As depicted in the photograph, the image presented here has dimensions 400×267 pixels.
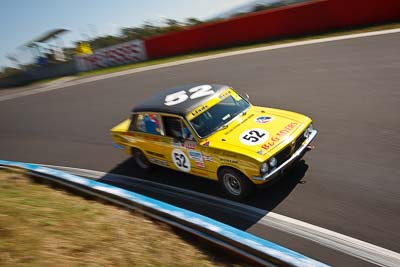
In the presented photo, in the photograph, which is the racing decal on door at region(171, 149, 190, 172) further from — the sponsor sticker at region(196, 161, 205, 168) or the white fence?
the white fence

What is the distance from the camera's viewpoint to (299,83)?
11.6 metres

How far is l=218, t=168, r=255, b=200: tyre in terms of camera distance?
5953 millimetres

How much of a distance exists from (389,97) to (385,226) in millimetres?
5048

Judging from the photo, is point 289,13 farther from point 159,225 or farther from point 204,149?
point 159,225

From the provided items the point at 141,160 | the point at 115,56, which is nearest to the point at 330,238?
the point at 141,160

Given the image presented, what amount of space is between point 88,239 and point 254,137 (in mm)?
3049

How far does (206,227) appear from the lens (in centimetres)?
440

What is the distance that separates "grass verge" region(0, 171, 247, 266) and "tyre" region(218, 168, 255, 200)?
167 centimetres

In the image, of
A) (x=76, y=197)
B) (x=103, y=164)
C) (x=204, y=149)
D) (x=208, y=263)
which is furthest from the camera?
(x=103, y=164)

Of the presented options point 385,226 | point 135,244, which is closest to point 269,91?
point 385,226

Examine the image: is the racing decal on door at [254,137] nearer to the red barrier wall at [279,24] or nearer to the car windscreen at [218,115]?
the car windscreen at [218,115]

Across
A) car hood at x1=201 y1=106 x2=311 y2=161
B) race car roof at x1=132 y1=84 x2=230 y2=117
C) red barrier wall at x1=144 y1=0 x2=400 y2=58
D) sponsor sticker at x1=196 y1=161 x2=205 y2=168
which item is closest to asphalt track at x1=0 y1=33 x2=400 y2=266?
sponsor sticker at x1=196 y1=161 x2=205 y2=168

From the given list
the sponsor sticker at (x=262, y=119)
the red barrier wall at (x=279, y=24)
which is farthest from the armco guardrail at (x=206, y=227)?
the red barrier wall at (x=279, y=24)

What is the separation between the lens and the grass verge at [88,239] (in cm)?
382
